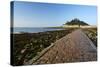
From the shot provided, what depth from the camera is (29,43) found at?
254 centimetres

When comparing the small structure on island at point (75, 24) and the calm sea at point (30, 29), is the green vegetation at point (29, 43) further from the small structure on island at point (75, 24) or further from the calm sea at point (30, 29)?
the small structure on island at point (75, 24)

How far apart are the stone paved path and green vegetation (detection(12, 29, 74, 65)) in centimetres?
10

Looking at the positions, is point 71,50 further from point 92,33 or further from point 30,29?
point 30,29

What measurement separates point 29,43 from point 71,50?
635 mm

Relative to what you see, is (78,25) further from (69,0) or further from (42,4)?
(42,4)

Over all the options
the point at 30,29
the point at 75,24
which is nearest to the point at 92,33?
the point at 75,24

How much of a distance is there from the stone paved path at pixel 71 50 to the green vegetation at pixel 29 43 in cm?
10

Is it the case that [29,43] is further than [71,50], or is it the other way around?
[71,50]

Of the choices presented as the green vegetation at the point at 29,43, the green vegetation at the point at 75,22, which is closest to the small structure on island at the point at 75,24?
the green vegetation at the point at 75,22

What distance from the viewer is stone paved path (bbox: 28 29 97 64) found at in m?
2.64

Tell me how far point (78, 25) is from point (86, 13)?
0.23m

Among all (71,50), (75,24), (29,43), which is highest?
(75,24)

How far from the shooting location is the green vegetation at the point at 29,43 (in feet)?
8.05

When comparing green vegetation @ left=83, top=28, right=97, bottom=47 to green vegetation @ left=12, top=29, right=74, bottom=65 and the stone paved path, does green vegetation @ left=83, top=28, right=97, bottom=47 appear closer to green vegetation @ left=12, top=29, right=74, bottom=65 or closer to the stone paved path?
the stone paved path
